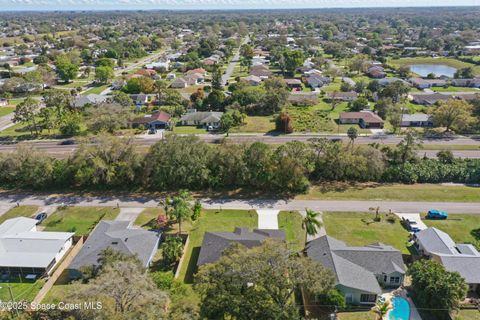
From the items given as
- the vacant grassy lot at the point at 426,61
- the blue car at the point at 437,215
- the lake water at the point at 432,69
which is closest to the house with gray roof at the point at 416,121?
the blue car at the point at 437,215

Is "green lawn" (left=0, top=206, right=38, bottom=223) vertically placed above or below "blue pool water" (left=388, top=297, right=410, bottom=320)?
below

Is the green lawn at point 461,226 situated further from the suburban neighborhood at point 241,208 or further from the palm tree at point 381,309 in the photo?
the palm tree at point 381,309

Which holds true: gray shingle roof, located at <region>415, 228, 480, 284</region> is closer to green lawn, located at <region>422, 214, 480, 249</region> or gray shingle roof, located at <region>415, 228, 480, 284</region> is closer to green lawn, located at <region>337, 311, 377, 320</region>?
green lawn, located at <region>422, 214, 480, 249</region>

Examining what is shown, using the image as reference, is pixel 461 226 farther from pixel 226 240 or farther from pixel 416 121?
pixel 416 121

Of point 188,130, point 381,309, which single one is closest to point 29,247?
point 381,309

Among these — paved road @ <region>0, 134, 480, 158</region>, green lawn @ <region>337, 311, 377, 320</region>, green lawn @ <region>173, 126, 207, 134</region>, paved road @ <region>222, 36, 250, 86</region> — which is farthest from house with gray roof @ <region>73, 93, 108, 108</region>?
green lawn @ <region>337, 311, 377, 320</region>

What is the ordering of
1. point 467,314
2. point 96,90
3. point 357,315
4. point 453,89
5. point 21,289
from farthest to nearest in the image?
point 96,90 < point 453,89 < point 21,289 < point 357,315 < point 467,314
